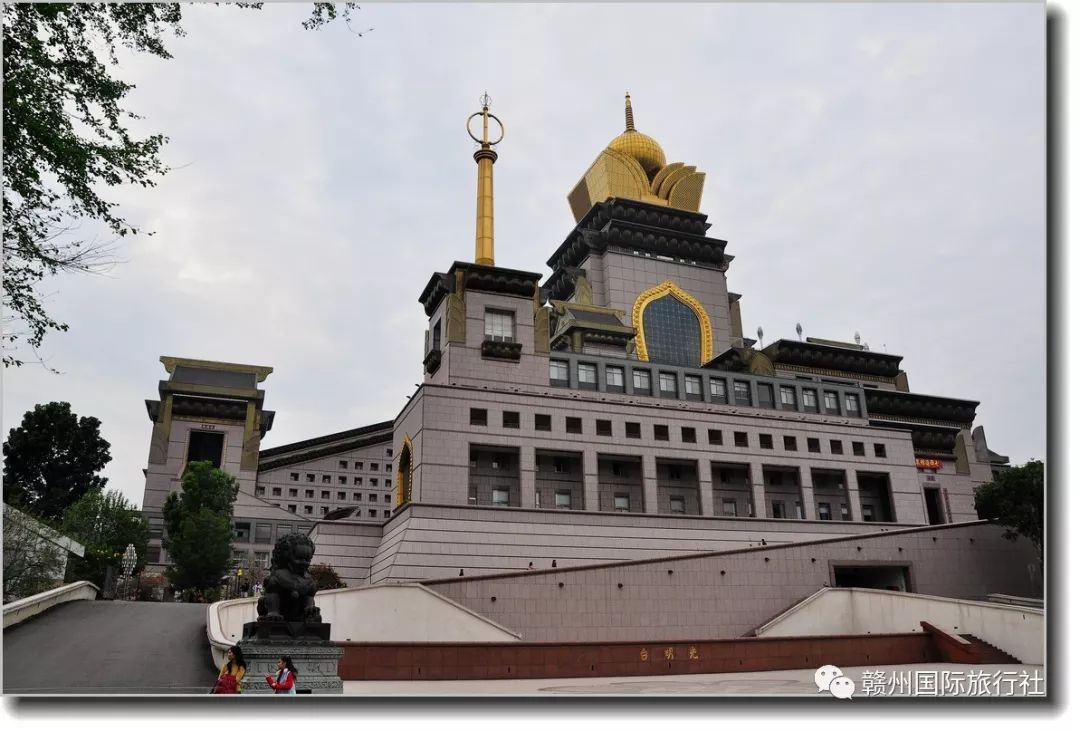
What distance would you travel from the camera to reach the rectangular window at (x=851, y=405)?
59.2 m

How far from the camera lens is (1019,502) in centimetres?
4328

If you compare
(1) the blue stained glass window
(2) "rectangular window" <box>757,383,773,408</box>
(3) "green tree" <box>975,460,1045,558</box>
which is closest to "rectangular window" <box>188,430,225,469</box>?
(1) the blue stained glass window

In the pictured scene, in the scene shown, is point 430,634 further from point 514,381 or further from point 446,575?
point 514,381

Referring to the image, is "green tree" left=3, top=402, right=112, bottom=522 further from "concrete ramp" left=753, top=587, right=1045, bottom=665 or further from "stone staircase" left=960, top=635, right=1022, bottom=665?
"stone staircase" left=960, top=635, right=1022, bottom=665

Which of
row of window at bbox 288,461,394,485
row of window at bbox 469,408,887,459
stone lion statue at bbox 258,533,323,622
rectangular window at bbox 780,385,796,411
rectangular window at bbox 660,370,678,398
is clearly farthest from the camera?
row of window at bbox 288,461,394,485

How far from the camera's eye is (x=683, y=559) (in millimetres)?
40469

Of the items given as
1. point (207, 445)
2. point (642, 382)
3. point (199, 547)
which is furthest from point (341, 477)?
Answer: point (642, 382)

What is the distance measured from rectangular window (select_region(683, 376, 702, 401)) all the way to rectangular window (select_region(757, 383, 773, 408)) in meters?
4.55

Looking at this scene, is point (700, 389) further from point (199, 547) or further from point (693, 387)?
point (199, 547)

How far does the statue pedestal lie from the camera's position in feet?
46.3

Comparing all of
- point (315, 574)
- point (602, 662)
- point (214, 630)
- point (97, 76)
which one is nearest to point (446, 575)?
point (315, 574)

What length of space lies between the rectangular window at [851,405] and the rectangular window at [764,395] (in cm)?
612

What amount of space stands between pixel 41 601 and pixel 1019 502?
45018 mm

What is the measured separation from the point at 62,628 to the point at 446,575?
60.2 ft
